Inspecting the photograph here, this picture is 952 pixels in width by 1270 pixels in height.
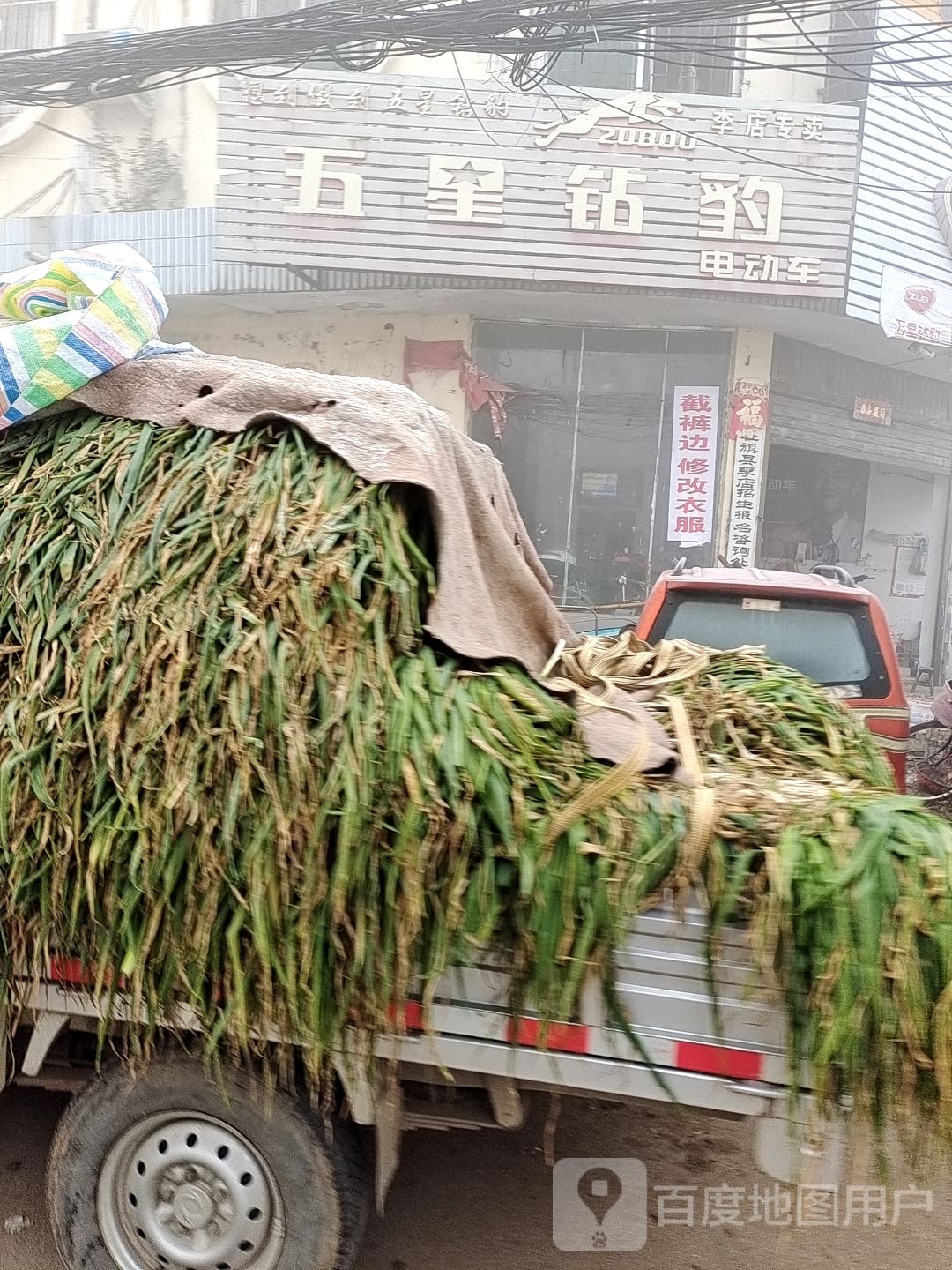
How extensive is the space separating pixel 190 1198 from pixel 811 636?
3.07m

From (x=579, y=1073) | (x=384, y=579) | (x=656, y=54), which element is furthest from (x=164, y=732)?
(x=656, y=54)

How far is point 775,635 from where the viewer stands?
4121 mm

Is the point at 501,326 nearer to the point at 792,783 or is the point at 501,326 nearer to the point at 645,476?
the point at 645,476

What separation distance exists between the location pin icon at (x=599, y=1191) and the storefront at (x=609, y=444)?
8.51 meters

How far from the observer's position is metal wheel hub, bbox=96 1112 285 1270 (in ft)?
7.02

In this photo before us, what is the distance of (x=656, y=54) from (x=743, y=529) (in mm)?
5266

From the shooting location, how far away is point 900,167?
34.7 feet

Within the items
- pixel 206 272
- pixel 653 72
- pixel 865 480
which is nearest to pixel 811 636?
pixel 206 272

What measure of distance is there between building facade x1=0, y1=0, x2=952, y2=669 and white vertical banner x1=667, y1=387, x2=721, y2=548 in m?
0.03

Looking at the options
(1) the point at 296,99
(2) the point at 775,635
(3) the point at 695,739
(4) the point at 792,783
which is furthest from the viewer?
(1) the point at 296,99

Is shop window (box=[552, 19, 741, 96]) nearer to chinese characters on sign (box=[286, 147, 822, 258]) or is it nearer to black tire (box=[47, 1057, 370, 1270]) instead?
chinese characters on sign (box=[286, 147, 822, 258])

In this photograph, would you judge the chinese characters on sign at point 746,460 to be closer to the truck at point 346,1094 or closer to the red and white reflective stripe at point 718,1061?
the truck at point 346,1094

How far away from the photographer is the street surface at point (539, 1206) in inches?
100

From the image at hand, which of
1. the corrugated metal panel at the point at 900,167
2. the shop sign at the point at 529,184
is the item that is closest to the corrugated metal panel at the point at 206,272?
the shop sign at the point at 529,184
